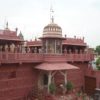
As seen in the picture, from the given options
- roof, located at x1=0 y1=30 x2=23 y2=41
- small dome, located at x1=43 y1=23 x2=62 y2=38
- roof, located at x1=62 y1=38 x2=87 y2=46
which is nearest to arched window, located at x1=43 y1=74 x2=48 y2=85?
small dome, located at x1=43 y1=23 x2=62 y2=38

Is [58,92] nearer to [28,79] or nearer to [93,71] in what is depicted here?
[28,79]

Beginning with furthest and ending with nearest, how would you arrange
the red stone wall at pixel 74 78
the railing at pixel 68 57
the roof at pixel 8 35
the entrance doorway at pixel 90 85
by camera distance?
the entrance doorway at pixel 90 85, the red stone wall at pixel 74 78, the railing at pixel 68 57, the roof at pixel 8 35

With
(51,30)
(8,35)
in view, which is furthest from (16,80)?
(51,30)

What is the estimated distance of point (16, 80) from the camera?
19.2 m

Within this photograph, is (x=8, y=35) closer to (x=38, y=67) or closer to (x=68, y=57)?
(x=38, y=67)

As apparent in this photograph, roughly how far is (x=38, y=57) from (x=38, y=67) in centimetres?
84

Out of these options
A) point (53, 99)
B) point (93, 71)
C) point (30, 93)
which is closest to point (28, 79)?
point (30, 93)

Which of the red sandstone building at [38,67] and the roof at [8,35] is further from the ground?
the roof at [8,35]

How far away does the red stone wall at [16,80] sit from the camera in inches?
714

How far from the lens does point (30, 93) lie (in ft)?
66.3

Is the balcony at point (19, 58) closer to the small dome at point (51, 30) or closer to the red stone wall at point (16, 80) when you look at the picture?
the red stone wall at point (16, 80)

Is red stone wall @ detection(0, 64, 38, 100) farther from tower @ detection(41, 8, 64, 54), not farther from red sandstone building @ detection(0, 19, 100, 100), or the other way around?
tower @ detection(41, 8, 64, 54)

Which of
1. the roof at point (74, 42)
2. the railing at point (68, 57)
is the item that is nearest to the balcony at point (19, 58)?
the railing at point (68, 57)

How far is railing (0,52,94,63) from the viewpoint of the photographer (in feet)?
58.4
